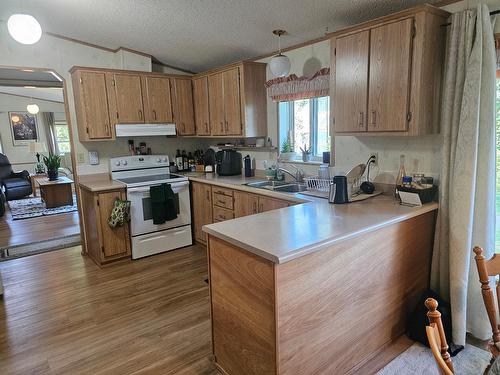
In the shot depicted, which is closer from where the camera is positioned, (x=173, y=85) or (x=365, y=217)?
(x=365, y=217)

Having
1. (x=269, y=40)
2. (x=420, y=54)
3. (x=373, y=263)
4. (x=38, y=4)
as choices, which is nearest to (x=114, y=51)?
(x=38, y=4)

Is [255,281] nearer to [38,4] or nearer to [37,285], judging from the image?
[37,285]

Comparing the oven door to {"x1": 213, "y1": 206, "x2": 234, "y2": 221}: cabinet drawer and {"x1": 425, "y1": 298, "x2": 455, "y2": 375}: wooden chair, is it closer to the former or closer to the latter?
{"x1": 213, "y1": 206, "x2": 234, "y2": 221}: cabinet drawer

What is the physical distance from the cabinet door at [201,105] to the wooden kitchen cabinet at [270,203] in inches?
62.6

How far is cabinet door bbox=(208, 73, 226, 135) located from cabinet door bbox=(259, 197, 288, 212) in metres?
1.28

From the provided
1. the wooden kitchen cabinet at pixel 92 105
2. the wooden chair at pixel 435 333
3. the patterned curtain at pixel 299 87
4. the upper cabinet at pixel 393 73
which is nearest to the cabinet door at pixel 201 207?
the wooden kitchen cabinet at pixel 92 105

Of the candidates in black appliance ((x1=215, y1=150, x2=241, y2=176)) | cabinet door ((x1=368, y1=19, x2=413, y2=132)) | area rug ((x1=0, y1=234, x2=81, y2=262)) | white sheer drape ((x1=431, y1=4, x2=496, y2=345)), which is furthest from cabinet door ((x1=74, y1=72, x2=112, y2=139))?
white sheer drape ((x1=431, y1=4, x2=496, y2=345))

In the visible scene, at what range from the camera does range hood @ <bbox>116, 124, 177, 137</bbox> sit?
12.6 ft

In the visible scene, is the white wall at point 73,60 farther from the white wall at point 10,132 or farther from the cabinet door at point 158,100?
the white wall at point 10,132

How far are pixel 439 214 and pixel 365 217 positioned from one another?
0.65m

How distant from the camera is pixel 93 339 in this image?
2363 millimetres

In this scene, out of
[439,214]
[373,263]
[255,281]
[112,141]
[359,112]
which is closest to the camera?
[255,281]

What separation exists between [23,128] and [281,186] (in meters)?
9.28

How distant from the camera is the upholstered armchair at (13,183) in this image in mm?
7113
